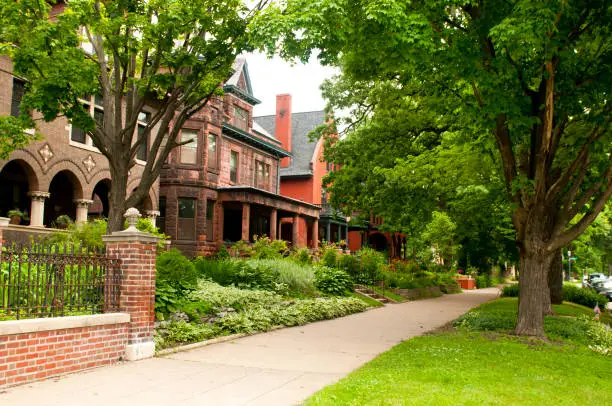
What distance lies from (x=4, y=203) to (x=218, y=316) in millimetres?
13450

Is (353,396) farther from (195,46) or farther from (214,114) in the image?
(214,114)

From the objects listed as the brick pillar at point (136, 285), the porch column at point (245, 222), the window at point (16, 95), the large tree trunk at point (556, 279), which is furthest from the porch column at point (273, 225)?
the brick pillar at point (136, 285)

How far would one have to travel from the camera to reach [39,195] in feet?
65.6

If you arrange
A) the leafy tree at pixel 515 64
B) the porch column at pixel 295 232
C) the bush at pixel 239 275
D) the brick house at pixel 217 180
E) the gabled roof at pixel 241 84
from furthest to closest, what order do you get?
the porch column at pixel 295 232 → the gabled roof at pixel 241 84 → the brick house at pixel 217 180 → the bush at pixel 239 275 → the leafy tree at pixel 515 64

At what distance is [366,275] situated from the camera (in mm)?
24109

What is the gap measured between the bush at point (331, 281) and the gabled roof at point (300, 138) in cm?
2151

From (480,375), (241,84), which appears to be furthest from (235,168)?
(480,375)

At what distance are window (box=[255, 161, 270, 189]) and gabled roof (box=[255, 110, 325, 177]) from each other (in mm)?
5877

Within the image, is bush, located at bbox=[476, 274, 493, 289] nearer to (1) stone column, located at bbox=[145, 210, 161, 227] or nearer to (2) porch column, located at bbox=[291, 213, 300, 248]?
(2) porch column, located at bbox=[291, 213, 300, 248]

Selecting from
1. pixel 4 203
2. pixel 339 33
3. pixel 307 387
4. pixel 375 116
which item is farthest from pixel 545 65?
pixel 4 203

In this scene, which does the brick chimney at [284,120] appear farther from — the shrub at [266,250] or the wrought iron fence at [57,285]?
the wrought iron fence at [57,285]

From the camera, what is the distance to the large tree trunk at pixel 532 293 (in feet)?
38.8

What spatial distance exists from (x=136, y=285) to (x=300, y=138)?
36.3m

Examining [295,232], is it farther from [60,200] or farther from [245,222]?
[60,200]
